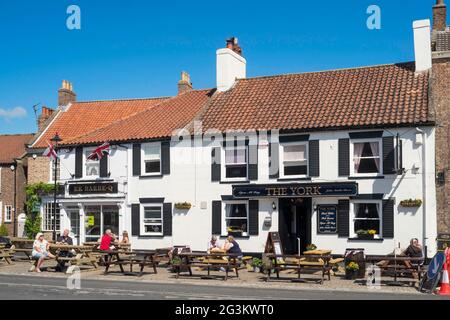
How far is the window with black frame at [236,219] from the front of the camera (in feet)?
88.3

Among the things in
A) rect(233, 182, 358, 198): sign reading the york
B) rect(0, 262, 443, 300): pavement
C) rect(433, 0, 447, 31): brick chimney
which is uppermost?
rect(433, 0, 447, 31): brick chimney

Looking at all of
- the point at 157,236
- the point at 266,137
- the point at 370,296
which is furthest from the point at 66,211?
the point at 370,296

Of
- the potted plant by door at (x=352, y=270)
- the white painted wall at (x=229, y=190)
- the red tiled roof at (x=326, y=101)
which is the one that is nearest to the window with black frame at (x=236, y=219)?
the white painted wall at (x=229, y=190)

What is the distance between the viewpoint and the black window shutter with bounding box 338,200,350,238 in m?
24.9

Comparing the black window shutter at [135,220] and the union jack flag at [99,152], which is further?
the union jack flag at [99,152]

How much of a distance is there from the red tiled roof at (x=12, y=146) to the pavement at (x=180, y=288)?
2081 centimetres

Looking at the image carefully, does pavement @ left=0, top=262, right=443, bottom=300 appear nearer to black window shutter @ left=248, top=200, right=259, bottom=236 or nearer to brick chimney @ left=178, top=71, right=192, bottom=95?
black window shutter @ left=248, top=200, right=259, bottom=236

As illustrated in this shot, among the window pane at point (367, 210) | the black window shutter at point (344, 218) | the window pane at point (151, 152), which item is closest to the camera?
the window pane at point (367, 210)

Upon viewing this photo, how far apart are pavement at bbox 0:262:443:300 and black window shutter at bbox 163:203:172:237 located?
463 cm

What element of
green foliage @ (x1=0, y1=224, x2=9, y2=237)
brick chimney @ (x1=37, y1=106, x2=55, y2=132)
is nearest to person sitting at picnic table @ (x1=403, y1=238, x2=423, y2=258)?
brick chimney @ (x1=37, y1=106, x2=55, y2=132)

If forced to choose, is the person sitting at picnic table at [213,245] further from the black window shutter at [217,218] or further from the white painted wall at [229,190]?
the white painted wall at [229,190]

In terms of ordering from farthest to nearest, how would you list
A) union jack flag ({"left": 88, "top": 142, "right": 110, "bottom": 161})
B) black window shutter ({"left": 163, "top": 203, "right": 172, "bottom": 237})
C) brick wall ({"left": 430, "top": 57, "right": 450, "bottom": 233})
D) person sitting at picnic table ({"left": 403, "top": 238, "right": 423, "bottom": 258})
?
brick wall ({"left": 430, "top": 57, "right": 450, "bottom": 233}) < union jack flag ({"left": 88, "top": 142, "right": 110, "bottom": 161}) < black window shutter ({"left": 163, "top": 203, "right": 172, "bottom": 237}) < person sitting at picnic table ({"left": 403, "top": 238, "right": 423, "bottom": 258})

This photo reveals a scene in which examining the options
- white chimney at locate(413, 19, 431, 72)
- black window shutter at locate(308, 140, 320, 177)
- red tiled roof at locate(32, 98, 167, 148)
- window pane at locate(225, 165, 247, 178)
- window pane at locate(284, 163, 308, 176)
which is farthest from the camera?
red tiled roof at locate(32, 98, 167, 148)

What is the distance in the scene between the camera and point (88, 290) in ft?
57.0
